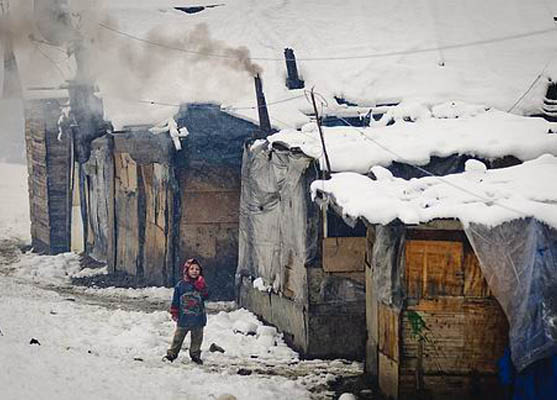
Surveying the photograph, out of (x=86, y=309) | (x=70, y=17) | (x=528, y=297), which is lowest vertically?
(x=86, y=309)

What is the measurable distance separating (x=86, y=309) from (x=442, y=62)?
10.9 metres

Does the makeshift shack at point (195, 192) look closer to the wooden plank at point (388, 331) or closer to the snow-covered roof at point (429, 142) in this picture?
the snow-covered roof at point (429, 142)

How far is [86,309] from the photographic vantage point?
14672 millimetres

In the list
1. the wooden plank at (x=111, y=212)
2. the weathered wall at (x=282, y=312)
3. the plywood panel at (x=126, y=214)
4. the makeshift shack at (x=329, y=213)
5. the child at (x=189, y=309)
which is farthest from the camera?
the wooden plank at (x=111, y=212)

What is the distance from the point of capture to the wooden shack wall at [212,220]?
1662 cm

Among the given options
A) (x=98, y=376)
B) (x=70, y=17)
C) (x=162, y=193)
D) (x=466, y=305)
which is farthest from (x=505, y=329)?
(x=70, y=17)

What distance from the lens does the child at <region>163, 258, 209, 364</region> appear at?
413 inches

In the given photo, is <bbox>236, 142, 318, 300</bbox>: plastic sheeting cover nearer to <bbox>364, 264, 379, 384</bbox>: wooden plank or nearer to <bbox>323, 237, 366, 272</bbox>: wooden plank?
<bbox>323, 237, 366, 272</bbox>: wooden plank

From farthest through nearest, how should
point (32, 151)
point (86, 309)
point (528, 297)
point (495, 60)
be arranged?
point (32, 151), point (495, 60), point (86, 309), point (528, 297)

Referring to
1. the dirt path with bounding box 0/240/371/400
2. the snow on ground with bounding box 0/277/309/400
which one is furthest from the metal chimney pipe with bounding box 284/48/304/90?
the dirt path with bounding box 0/240/371/400

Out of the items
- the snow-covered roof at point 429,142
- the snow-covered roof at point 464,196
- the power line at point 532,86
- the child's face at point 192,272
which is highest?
the power line at point 532,86

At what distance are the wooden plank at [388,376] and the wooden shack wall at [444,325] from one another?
0.11ft

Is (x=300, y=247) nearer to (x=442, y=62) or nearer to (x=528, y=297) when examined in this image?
(x=528, y=297)

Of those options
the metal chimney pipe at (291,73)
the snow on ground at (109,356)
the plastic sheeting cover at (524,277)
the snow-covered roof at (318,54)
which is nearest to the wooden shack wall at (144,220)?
the snow-covered roof at (318,54)
